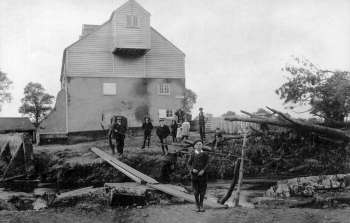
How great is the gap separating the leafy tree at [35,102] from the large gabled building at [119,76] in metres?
39.8

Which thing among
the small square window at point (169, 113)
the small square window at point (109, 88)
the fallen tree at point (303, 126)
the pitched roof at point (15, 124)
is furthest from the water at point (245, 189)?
the pitched roof at point (15, 124)

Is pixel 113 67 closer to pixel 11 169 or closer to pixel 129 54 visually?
pixel 129 54

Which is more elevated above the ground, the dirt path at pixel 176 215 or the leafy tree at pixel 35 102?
the leafy tree at pixel 35 102

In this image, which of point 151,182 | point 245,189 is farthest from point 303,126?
point 151,182

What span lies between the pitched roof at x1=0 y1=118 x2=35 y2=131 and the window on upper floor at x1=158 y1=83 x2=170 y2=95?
20127 mm

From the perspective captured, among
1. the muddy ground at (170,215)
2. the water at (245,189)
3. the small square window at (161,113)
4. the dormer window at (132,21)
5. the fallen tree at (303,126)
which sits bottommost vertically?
the water at (245,189)

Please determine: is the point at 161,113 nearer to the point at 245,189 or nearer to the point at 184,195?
the point at 245,189

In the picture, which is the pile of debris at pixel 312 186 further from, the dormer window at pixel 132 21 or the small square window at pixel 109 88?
the dormer window at pixel 132 21

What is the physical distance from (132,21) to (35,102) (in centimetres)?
4593

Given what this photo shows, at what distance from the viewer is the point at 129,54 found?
33344 millimetres

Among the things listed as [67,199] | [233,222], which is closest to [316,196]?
[233,222]

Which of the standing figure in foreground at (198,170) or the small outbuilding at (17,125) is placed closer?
the standing figure in foreground at (198,170)

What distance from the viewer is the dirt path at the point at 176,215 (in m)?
9.05

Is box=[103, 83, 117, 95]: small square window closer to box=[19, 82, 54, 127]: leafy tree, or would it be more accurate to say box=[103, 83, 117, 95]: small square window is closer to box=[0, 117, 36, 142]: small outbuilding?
box=[0, 117, 36, 142]: small outbuilding
